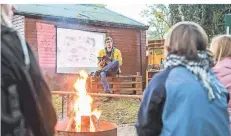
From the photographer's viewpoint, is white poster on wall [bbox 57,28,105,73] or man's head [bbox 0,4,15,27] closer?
man's head [bbox 0,4,15,27]

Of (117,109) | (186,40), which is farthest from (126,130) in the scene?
(186,40)

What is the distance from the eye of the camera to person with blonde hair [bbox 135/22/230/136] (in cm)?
194

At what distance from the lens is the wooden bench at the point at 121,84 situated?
8414mm

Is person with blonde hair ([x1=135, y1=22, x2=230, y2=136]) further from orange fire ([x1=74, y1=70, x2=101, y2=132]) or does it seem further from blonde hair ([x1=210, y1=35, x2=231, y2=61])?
orange fire ([x1=74, y1=70, x2=101, y2=132])

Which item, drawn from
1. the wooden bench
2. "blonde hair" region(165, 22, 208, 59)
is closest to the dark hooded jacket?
"blonde hair" region(165, 22, 208, 59)

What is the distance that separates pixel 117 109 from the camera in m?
7.59

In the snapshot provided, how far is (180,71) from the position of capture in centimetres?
198

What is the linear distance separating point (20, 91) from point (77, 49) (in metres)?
8.93

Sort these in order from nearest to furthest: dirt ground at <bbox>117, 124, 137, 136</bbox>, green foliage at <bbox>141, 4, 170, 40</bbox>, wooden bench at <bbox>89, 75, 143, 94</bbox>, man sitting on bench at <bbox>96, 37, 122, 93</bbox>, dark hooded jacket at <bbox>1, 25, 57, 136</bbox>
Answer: dark hooded jacket at <bbox>1, 25, 57, 136</bbox> → dirt ground at <bbox>117, 124, 137, 136</bbox> → man sitting on bench at <bbox>96, 37, 122, 93</bbox> → wooden bench at <bbox>89, 75, 143, 94</bbox> → green foliage at <bbox>141, 4, 170, 40</bbox>

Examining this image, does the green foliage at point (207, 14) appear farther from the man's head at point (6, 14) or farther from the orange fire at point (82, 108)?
the man's head at point (6, 14)

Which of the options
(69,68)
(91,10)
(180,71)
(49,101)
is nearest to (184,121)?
(180,71)

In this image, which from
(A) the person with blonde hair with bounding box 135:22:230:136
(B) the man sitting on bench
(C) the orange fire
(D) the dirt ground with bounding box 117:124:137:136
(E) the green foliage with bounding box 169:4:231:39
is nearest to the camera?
(A) the person with blonde hair with bounding box 135:22:230:136

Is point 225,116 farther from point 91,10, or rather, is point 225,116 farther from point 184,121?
point 91,10

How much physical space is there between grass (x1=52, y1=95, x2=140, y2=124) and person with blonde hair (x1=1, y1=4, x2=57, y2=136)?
533 cm
